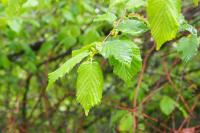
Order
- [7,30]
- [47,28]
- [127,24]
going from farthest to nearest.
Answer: [47,28] < [7,30] < [127,24]

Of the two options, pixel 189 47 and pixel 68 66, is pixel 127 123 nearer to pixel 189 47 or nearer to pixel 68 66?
pixel 189 47

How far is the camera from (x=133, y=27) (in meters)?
1.35

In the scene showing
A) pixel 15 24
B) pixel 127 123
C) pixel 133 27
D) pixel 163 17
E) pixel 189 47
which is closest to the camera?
pixel 163 17

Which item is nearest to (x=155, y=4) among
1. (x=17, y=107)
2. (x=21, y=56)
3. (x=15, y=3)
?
(x=15, y=3)

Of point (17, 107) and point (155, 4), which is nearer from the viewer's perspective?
point (155, 4)

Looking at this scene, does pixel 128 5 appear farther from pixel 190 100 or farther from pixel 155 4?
pixel 190 100

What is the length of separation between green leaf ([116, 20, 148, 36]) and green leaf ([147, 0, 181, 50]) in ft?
0.79

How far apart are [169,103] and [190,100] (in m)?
0.50

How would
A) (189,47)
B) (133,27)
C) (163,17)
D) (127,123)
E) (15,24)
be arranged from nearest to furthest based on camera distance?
1. (163,17)
2. (133,27)
3. (189,47)
4. (15,24)
5. (127,123)

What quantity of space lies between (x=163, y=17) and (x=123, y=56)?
0.56ft

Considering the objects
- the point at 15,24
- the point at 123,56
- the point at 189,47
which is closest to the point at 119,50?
the point at 123,56

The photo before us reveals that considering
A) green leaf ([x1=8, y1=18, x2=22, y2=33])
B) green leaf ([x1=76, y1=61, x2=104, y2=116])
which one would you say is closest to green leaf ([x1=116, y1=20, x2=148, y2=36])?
green leaf ([x1=76, y1=61, x2=104, y2=116])

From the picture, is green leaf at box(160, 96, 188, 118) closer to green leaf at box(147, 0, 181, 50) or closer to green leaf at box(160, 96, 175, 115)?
green leaf at box(160, 96, 175, 115)

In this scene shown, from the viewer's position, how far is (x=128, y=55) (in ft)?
3.86
